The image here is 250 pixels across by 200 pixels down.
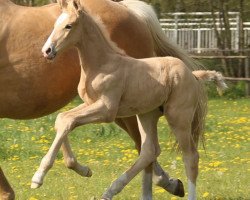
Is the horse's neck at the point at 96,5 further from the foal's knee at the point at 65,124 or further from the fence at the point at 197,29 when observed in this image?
the fence at the point at 197,29

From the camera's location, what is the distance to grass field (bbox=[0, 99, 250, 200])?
7848 mm

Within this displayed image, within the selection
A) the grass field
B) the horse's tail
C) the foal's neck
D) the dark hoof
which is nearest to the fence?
the grass field

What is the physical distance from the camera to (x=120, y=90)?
5820 millimetres

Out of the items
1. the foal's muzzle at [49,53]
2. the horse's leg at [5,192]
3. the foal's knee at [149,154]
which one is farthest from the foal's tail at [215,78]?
the horse's leg at [5,192]

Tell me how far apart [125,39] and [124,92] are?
168cm

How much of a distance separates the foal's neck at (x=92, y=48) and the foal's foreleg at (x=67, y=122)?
12.6 inches

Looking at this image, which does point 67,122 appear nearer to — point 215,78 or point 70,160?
point 70,160

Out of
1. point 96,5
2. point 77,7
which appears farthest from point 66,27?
point 96,5

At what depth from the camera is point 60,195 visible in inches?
302

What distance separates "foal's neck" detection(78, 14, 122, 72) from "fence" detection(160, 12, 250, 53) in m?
16.2

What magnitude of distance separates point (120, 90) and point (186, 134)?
738mm

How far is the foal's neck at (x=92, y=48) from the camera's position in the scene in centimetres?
577

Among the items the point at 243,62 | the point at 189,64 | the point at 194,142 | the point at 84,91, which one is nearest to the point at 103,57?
the point at 84,91

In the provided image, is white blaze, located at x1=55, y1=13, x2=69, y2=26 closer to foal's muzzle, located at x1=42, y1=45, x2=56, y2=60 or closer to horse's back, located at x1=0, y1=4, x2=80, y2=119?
foal's muzzle, located at x1=42, y1=45, x2=56, y2=60
